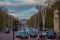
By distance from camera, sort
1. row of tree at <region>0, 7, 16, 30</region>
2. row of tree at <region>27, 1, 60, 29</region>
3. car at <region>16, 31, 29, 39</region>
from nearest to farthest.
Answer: car at <region>16, 31, 29, 39</region> < row of tree at <region>27, 1, 60, 29</region> < row of tree at <region>0, 7, 16, 30</region>

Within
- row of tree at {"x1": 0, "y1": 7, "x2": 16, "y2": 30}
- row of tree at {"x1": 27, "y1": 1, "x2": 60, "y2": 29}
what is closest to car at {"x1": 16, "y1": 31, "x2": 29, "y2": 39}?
row of tree at {"x1": 27, "y1": 1, "x2": 60, "y2": 29}

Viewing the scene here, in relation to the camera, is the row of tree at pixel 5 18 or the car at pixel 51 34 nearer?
the car at pixel 51 34

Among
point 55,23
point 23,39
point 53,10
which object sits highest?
point 53,10

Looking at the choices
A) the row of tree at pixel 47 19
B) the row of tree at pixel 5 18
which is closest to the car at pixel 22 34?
the row of tree at pixel 47 19

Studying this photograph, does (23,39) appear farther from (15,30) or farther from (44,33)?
(44,33)

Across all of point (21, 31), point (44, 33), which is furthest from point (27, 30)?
point (44, 33)

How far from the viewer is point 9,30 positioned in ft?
30.4

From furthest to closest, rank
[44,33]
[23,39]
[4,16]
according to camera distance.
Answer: [4,16] < [44,33] < [23,39]

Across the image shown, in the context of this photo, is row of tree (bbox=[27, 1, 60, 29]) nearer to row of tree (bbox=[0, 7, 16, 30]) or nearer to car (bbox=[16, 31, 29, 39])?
car (bbox=[16, 31, 29, 39])

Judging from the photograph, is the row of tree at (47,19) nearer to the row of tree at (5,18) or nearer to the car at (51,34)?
the car at (51,34)

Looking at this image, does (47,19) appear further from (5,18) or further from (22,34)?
(5,18)

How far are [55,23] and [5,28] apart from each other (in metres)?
2.27

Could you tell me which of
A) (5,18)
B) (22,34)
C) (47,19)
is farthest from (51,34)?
(5,18)

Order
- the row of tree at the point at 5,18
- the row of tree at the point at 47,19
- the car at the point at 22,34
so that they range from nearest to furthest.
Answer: the car at the point at 22,34 → the row of tree at the point at 47,19 → the row of tree at the point at 5,18
